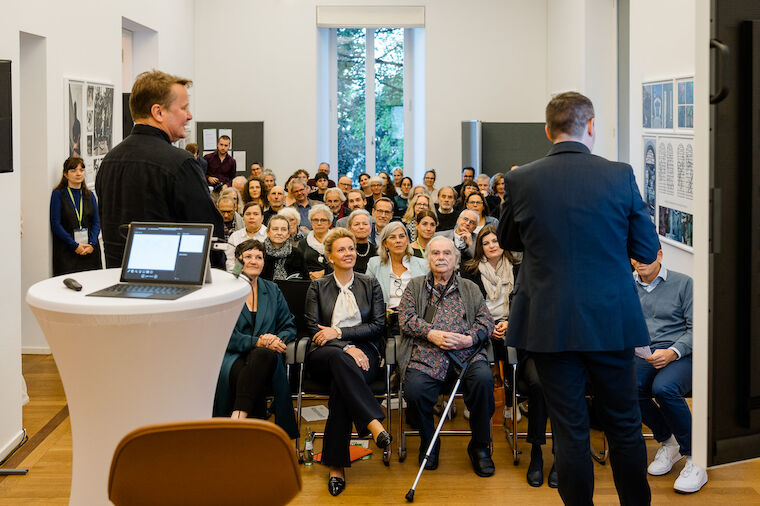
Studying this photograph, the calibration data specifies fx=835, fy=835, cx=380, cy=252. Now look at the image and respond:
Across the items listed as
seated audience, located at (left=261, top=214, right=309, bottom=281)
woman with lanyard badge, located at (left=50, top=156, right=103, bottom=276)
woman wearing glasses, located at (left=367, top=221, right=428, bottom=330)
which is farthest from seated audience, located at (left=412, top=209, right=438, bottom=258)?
woman with lanyard badge, located at (left=50, top=156, right=103, bottom=276)

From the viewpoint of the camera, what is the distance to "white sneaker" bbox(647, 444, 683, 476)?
15.3 ft

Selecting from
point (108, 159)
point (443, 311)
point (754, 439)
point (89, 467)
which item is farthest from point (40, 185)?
point (754, 439)

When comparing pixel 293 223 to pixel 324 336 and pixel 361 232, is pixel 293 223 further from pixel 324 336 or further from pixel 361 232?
pixel 324 336

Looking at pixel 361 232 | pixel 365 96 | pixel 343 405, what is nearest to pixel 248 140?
pixel 365 96

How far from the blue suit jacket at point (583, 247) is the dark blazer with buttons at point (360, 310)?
228cm

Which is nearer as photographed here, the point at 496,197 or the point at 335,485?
the point at 335,485

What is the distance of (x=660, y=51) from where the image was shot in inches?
288

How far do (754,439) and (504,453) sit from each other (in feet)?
12.7

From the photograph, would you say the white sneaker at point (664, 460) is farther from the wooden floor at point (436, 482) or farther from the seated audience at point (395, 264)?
the seated audience at point (395, 264)

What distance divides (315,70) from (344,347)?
10.5m

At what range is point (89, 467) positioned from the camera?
2.71 m

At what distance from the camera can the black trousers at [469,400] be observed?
15.8 ft

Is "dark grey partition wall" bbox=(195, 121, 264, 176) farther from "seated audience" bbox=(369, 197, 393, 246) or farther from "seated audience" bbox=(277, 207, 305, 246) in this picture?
"seated audience" bbox=(277, 207, 305, 246)

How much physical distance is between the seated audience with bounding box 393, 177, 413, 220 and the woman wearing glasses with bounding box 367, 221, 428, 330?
241 inches
